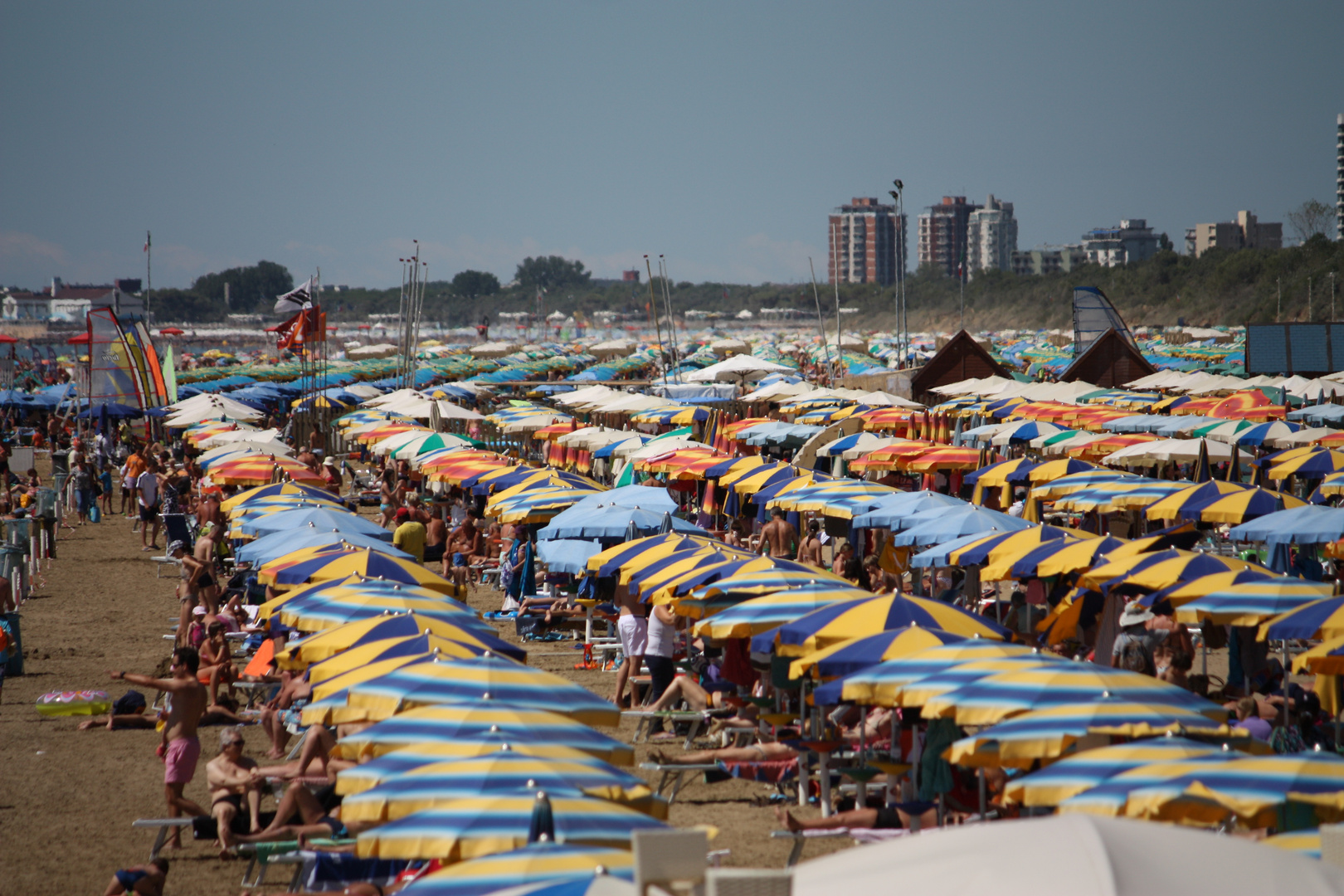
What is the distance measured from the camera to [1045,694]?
18.7 ft

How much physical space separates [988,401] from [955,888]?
23.0 metres

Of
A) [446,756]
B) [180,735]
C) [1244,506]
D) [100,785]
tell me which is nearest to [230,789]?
[180,735]

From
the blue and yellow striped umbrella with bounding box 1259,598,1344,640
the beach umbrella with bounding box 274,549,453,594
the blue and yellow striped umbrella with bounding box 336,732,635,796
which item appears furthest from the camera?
the beach umbrella with bounding box 274,549,453,594

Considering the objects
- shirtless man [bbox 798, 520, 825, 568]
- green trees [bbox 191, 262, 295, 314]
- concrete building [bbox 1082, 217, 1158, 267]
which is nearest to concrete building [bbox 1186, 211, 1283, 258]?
concrete building [bbox 1082, 217, 1158, 267]

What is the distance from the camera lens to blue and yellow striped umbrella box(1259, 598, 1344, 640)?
7148 mm

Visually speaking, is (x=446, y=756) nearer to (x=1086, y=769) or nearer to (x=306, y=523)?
(x=1086, y=769)

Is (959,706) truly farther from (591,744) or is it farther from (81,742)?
(81,742)

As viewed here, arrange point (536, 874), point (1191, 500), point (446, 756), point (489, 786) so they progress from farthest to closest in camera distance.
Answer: point (1191, 500) → point (446, 756) → point (489, 786) → point (536, 874)

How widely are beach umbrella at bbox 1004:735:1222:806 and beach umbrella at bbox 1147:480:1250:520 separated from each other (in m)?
6.98

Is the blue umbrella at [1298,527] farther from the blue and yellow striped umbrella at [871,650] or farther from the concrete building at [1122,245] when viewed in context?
the concrete building at [1122,245]

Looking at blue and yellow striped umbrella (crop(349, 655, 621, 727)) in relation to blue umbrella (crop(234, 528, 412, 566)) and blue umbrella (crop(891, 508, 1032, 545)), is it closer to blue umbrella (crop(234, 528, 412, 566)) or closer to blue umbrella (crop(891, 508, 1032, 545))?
blue umbrella (crop(234, 528, 412, 566))

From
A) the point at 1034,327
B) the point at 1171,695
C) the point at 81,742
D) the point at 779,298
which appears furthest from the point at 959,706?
the point at 779,298

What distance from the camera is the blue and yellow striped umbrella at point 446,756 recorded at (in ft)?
16.6

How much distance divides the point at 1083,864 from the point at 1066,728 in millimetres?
2227
